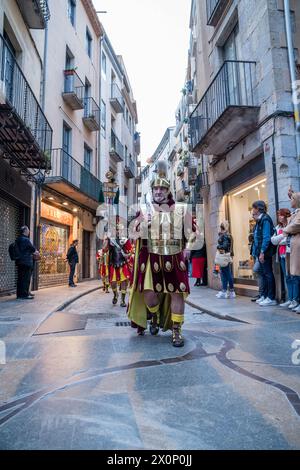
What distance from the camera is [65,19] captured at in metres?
15.6

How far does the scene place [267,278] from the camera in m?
6.93

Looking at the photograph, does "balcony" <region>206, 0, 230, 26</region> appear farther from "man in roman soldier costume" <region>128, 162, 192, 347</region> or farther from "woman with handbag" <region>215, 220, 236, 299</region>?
"man in roman soldier costume" <region>128, 162, 192, 347</region>

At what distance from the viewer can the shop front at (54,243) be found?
13570mm

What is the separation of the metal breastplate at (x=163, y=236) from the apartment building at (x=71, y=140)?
32.2ft

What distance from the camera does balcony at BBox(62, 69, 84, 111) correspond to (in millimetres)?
14992

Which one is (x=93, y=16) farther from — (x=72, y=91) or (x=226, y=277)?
(x=226, y=277)

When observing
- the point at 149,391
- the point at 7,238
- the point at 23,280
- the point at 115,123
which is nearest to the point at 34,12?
the point at 7,238

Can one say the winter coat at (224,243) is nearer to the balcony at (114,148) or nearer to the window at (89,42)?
the balcony at (114,148)

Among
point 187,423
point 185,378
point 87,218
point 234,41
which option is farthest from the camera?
point 87,218

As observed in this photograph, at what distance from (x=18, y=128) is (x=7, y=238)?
11.5 feet

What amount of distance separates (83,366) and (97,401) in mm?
795

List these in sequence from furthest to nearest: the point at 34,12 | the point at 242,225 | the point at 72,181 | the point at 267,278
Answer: the point at 72,181, the point at 242,225, the point at 34,12, the point at 267,278

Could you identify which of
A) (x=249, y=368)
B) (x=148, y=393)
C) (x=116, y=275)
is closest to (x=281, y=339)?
(x=249, y=368)

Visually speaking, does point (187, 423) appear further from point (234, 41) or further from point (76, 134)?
point (76, 134)
